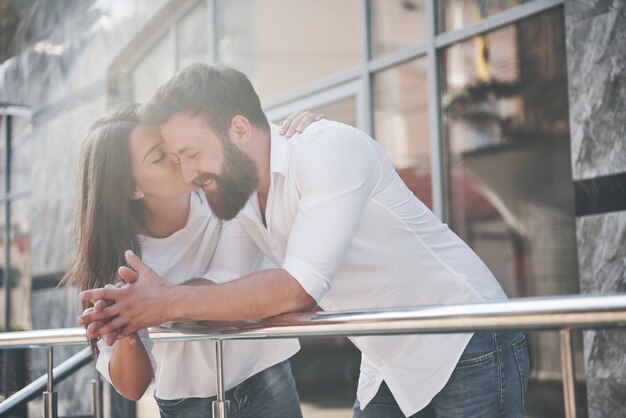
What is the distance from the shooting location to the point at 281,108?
5660 mm

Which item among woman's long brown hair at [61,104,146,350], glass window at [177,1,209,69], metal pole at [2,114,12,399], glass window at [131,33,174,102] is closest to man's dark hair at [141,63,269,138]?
woman's long brown hair at [61,104,146,350]

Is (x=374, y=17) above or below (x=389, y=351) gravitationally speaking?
above

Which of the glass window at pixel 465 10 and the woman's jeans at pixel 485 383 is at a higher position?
the glass window at pixel 465 10

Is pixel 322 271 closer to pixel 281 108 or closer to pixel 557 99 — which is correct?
pixel 281 108

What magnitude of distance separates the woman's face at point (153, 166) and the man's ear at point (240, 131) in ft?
0.85

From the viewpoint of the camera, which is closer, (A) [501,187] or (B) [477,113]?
(B) [477,113]

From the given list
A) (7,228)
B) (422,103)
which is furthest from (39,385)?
(7,228)

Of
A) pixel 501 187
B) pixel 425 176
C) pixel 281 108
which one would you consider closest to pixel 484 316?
pixel 281 108

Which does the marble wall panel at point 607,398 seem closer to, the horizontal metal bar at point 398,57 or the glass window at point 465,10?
the glass window at point 465,10

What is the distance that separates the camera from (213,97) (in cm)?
211

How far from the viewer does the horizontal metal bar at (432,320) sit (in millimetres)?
1274

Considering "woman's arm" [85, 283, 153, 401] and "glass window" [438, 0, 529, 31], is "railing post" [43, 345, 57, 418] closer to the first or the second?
"woman's arm" [85, 283, 153, 401]

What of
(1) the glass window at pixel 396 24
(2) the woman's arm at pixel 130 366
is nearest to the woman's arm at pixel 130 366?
(2) the woman's arm at pixel 130 366

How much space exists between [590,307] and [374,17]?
13.4 feet
